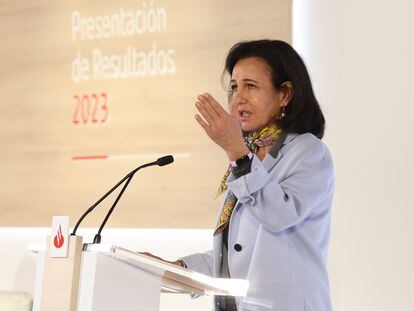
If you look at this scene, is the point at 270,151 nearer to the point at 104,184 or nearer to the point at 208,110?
the point at 208,110

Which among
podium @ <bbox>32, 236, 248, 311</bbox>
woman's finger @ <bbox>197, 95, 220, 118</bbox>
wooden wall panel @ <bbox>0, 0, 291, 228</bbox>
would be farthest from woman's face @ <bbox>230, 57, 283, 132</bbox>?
wooden wall panel @ <bbox>0, 0, 291, 228</bbox>

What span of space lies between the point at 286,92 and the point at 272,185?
452 mm

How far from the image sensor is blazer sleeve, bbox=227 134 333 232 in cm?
192

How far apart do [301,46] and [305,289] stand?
1.49 metres

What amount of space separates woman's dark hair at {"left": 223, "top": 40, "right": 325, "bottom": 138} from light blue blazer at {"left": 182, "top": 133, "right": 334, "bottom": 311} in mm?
80

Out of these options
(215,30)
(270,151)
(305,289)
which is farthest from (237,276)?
(215,30)

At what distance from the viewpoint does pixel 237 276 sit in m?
2.08

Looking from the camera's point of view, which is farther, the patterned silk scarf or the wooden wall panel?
the wooden wall panel

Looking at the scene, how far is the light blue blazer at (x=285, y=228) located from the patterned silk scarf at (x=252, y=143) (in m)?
0.04

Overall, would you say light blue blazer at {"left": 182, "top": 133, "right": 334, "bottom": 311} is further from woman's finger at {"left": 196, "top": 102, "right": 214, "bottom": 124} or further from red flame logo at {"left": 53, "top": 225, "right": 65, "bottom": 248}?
red flame logo at {"left": 53, "top": 225, "right": 65, "bottom": 248}

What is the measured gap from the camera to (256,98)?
2262 mm

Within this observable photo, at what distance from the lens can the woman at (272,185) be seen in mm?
1933

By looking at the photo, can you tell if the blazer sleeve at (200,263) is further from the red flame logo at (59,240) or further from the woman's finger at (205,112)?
the red flame logo at (59,240)

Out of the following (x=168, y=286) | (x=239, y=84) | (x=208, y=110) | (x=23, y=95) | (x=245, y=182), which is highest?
(x=23, y=95)
